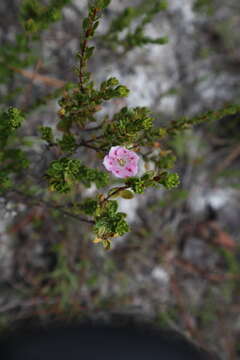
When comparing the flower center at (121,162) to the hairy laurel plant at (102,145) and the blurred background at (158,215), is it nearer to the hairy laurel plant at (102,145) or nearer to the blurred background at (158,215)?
the hairy laurel plant at (102,145)

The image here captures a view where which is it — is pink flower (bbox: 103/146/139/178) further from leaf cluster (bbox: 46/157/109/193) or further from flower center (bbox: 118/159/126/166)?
leaf cluster (bbox: 46/157/109/193)

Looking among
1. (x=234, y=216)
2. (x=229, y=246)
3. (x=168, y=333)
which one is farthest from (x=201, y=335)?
(x=234, y=216)

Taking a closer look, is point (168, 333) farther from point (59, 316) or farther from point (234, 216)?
point (234, 216)

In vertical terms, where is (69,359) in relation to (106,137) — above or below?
below

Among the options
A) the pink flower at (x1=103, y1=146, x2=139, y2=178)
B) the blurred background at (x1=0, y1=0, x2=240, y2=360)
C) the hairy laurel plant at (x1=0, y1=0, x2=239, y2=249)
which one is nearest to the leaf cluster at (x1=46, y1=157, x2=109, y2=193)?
the hairy laurel plant at (x1=0, y1=0, x2=239, y2=249)

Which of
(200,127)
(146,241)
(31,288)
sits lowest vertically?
(31,288)

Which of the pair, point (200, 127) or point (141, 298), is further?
point (200, 127)

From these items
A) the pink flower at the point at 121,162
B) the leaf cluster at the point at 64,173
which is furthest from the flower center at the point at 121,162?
the leaf cluster at the point at 64,173
